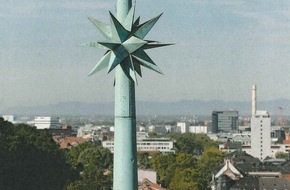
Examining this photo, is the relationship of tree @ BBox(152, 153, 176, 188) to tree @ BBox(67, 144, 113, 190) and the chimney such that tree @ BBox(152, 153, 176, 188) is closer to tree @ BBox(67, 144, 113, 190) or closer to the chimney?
tree @ BBox(67, 144, 113, 190)

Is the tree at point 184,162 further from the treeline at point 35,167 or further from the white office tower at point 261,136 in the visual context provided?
the white office tower at point 261,136

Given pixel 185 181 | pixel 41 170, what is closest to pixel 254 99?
pixel 185 181

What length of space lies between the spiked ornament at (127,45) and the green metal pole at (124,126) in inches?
6.9

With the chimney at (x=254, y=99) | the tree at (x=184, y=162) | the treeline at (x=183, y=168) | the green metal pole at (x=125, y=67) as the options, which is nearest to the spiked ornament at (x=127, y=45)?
the green metal pole at (x=125, y=67)

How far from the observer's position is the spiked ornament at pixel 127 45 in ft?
48.9

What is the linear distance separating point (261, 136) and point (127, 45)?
15736 centimetres

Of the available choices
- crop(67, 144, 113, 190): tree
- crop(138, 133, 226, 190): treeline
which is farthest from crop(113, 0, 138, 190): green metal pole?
crop(138, 133, 226, 190): treeline

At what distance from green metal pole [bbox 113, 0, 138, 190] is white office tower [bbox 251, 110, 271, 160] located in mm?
154910

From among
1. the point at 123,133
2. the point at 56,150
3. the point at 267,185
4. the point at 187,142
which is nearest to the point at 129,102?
the point at 123,133

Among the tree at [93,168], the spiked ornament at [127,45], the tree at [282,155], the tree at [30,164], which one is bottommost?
the tree at [282,155]

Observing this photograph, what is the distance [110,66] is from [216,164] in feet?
374

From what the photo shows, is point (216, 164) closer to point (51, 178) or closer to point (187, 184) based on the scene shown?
point (187, 184)

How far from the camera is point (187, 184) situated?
78500 mm

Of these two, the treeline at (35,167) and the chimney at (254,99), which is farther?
the chimney at (254,99)
